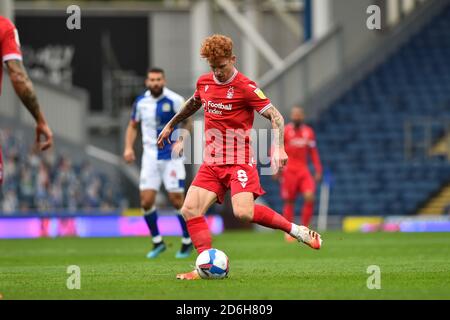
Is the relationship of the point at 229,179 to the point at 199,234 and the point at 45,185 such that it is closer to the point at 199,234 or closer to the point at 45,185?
the point at 199,234

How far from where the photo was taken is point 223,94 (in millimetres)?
10969

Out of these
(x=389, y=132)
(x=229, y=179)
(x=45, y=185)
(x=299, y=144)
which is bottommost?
(x=45, y=185)

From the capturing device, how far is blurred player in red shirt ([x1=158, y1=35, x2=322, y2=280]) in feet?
35.7

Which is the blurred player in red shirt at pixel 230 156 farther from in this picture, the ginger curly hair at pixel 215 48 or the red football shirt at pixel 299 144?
the red football shirt at pixel 299 144

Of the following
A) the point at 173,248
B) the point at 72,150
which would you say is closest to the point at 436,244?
the point at 173,248

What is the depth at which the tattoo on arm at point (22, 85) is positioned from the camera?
8906 millimetres

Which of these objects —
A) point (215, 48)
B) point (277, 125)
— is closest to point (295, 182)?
point (277, 125)

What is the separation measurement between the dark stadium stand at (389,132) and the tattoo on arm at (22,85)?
66.2 feet

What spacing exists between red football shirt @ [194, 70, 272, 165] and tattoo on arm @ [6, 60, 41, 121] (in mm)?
2470

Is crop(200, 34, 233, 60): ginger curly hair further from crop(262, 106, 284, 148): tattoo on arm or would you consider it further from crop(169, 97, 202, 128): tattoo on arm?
crop(169, 97, 202, 128): tattoo on arm

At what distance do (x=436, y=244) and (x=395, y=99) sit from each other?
1436cm

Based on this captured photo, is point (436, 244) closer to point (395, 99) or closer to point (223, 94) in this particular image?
point (223, 94)

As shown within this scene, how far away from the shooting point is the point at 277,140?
10750mm

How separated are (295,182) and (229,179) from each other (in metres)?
10.5
